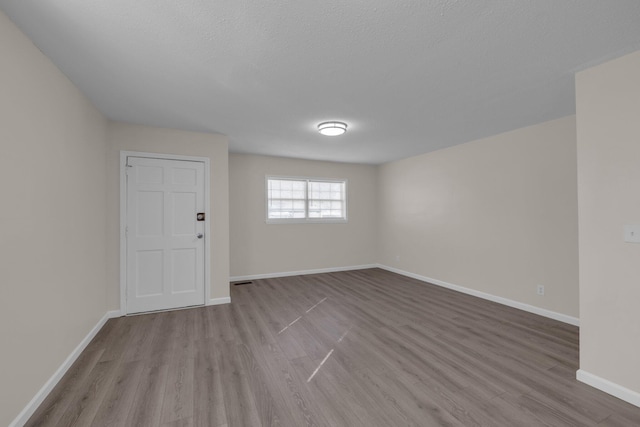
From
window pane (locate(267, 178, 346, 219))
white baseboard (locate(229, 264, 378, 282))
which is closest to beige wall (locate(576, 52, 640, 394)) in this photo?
white baseboard (locate(229, 264, 378, 282))

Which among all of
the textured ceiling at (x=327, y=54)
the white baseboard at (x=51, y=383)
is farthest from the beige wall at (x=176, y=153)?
the white baseboard at (x=51, y=383)

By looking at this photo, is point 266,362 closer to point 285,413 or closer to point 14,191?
point 285,413

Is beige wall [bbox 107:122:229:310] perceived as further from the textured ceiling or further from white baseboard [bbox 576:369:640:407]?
white baseboard [bbox 576:369:640:407]

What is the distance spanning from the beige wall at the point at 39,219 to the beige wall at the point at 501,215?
5087 millimetres

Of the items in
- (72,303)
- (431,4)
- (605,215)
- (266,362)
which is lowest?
(266,362)

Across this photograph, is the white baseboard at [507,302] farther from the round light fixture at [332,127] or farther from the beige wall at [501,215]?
the round light fixture at [332,127]

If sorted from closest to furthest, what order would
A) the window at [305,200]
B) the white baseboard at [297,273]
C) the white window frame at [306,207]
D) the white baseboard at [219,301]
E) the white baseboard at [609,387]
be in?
the white baseboard at [609,387]
the white baseboard at [219,301]
the white baseboard at [297,273]
the white window frame at [306,207]
the window at [305,200]

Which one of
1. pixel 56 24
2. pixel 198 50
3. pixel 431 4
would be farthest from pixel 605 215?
pixel 56 24

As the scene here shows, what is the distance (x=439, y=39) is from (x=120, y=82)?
2669 millimetres

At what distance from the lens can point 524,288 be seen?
3688 mm

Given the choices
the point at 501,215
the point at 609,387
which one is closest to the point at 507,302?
the point at 501,215

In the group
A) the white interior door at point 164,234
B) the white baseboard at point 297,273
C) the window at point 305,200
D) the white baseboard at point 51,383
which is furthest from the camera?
the window at point 305,200

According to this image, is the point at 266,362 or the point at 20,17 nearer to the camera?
the point at 20,17

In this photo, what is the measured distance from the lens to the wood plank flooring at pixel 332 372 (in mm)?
1742
